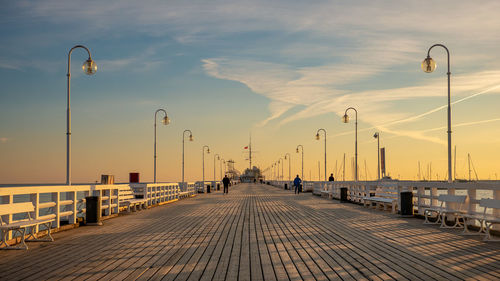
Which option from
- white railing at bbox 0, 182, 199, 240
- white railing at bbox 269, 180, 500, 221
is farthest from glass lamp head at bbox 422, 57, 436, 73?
white railing at bbox 0, 182, 199, 240

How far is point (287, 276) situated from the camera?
247 inches

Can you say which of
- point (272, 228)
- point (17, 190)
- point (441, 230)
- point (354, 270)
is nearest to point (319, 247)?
point (354, 270)

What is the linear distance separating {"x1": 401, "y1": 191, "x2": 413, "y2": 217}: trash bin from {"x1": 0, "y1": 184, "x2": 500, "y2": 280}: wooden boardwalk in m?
2.85

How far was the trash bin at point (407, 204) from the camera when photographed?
15211 mm

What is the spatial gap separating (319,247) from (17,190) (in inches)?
247

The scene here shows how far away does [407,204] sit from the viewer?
1524 centimetres

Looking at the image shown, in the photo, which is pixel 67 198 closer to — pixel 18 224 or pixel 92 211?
pixel 92 211

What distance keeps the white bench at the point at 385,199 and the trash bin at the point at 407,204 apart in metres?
1.68

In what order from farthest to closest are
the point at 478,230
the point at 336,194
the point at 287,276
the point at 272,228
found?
the point at 336,194 < the point at 272,228 < the point at 478,230 < the point at 287,276

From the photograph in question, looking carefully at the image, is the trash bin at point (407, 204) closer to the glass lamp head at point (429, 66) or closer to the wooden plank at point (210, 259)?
the glass lamp head at point (429, 66)

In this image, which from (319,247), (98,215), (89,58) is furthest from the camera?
(89,58)

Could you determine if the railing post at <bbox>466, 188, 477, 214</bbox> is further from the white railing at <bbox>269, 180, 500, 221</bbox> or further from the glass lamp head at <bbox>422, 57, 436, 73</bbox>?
the glass lamp head at <bbox>422, 57, 436, 73</bbox>

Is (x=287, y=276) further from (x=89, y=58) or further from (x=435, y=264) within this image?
(x=89, y=58)

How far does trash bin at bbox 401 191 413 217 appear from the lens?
15211 mm
